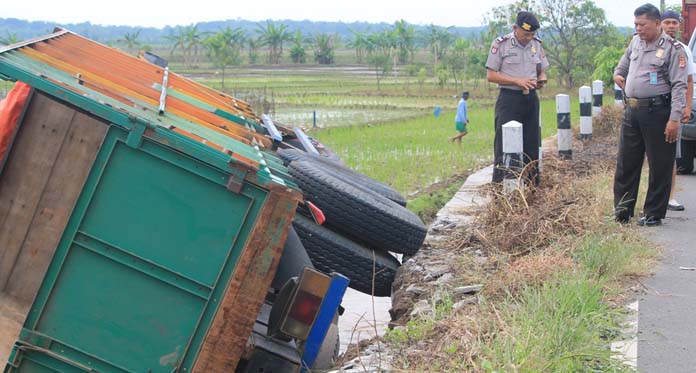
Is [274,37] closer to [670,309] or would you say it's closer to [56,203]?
[670,309]

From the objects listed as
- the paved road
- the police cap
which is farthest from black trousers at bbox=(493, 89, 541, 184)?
the paved road

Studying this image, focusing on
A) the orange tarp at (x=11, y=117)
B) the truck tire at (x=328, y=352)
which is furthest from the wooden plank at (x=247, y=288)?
the orange tarp at (x=11, y=117)

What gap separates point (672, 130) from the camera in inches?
331

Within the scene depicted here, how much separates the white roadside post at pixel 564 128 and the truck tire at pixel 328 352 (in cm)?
665

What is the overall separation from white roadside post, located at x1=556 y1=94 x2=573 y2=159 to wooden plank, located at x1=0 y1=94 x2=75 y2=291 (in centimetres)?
842

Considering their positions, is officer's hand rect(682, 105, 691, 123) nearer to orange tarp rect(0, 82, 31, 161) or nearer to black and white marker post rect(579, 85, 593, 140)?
orange tarp rect(0, 82, 31, 161)

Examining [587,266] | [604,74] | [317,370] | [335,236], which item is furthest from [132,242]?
[604,74]

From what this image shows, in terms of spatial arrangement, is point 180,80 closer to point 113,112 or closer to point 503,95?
point 503,95

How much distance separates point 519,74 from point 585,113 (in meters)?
5.83

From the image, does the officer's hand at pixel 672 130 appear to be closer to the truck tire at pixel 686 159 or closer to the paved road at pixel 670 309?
the paved road at pixel 670 309

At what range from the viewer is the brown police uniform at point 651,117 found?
841cm

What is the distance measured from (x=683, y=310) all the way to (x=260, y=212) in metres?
2.55

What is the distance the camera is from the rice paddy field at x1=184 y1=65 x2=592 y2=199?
16.8m

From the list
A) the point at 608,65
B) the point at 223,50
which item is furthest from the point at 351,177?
the point at 223,50
